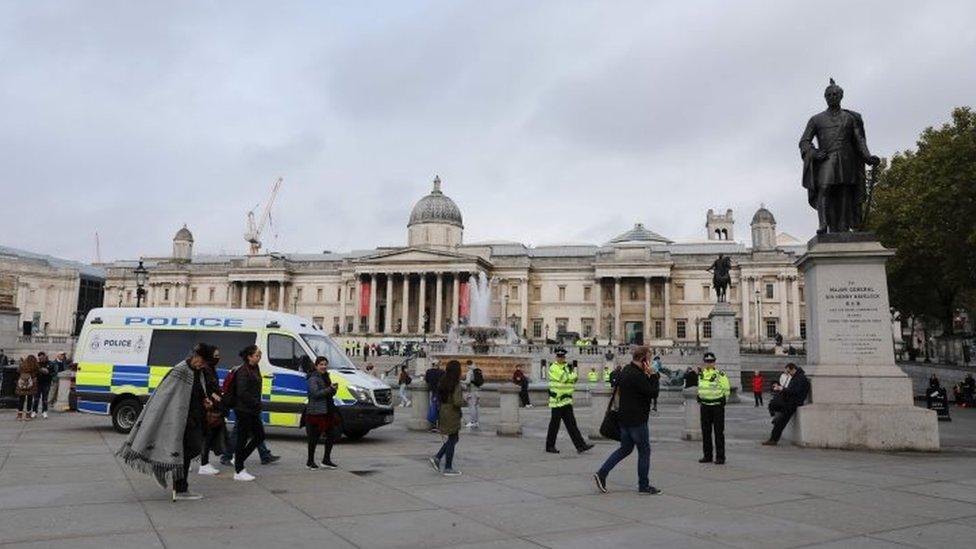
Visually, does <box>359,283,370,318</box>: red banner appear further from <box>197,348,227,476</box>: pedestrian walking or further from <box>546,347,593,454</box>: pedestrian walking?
<box>197,348,227,476</box>: pedestrian walking

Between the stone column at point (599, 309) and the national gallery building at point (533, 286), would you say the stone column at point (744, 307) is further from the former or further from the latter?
the stone column at point (599, 309)

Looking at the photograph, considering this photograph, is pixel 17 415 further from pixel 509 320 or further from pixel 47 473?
pixel 509 320

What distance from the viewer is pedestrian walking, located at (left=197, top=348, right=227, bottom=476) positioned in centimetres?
894

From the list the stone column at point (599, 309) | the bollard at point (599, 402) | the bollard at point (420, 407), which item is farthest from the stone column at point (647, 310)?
the bollard at point (599, 402)

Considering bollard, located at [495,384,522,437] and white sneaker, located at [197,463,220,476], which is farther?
bollard, located at [495,384,522,437]

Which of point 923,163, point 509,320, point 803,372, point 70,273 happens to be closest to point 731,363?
point 923,163

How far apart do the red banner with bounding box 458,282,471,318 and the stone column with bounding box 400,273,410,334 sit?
6.81m

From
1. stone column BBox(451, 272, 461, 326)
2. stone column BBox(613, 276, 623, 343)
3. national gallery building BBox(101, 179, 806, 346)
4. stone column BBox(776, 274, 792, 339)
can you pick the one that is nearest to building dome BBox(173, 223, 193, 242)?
national gallery building BBox(101, 179, 806, 346)

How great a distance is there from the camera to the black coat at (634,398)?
8.94 metres

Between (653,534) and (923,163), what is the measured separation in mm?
34501

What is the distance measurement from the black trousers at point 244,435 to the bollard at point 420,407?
785 centimetres

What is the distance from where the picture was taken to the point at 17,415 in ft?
63.2

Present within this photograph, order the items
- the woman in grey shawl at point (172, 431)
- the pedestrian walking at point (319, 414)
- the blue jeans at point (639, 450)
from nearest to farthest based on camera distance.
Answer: the woman in grey shawl at point (172, 431)
the blue jeans at point (639, 450)
the pedestrian walking at point (319, 414)

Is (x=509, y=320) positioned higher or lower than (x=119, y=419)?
higher
